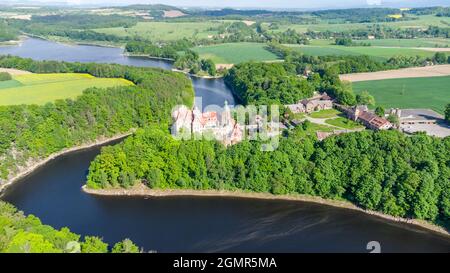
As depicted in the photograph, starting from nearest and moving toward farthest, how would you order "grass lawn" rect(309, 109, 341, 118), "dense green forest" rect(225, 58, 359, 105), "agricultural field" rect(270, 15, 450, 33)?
1. "grass lawn" rect(309, 109, 341, 118)
2. "dense green forest" rect(225, 58, 359, 105)
3. "agricultural field" rect(270, 15, 450, 33)

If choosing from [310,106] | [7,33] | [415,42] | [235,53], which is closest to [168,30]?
[235,53]

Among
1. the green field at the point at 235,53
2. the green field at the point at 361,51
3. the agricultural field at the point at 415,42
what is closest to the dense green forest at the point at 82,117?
the green field at the point at 235,53

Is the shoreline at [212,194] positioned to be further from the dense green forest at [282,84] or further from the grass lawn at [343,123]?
the dense green forest at [282,84]

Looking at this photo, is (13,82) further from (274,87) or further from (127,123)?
(274,87)

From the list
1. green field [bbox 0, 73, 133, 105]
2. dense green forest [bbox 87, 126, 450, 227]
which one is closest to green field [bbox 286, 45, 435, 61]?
green field [bbox 0, 73, 133, 105]

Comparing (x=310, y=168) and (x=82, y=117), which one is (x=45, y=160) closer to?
(x=82, y=117)

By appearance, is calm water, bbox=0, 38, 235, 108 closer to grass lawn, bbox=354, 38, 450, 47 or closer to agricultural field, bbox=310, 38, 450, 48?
agricultural field, bbox=310, 38, 450, 48

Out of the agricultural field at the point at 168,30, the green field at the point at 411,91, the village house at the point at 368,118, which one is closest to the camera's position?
the village house at the point at 368,118
